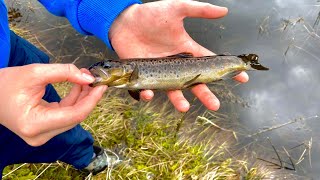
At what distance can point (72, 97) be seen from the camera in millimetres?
2582

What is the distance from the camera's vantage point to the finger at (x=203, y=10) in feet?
10.3

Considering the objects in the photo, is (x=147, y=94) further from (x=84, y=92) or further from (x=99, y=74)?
(x=84, y=92)

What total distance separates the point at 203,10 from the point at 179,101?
2.70 feet

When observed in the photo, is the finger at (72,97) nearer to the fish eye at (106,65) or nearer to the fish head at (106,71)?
the fish head at (106,71)

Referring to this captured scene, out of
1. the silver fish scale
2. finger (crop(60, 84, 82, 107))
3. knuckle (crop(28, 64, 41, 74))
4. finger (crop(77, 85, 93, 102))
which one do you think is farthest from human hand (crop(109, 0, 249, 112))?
knuckle (crop(28, 64, 41, 74))

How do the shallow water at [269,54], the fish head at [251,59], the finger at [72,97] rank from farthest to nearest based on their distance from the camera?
the shallow water at [269,54] → the fish head at [251,59] → the finger at [72,97]

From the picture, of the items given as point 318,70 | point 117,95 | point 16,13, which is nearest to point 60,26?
point 16,13

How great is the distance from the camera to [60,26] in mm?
6457

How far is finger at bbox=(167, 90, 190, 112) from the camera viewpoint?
321 centimetres

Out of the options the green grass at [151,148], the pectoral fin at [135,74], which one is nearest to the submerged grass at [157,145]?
the green grass at [151,148]

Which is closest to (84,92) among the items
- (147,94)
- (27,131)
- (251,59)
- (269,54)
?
(27,131)

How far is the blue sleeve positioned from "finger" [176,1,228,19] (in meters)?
0.65

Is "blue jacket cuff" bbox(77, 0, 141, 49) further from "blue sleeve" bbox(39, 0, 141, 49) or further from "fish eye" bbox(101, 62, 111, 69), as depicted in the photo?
"fish eye" bbox(101, 62, 111, 69)

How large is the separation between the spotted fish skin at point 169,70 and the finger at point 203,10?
0.52 meters
